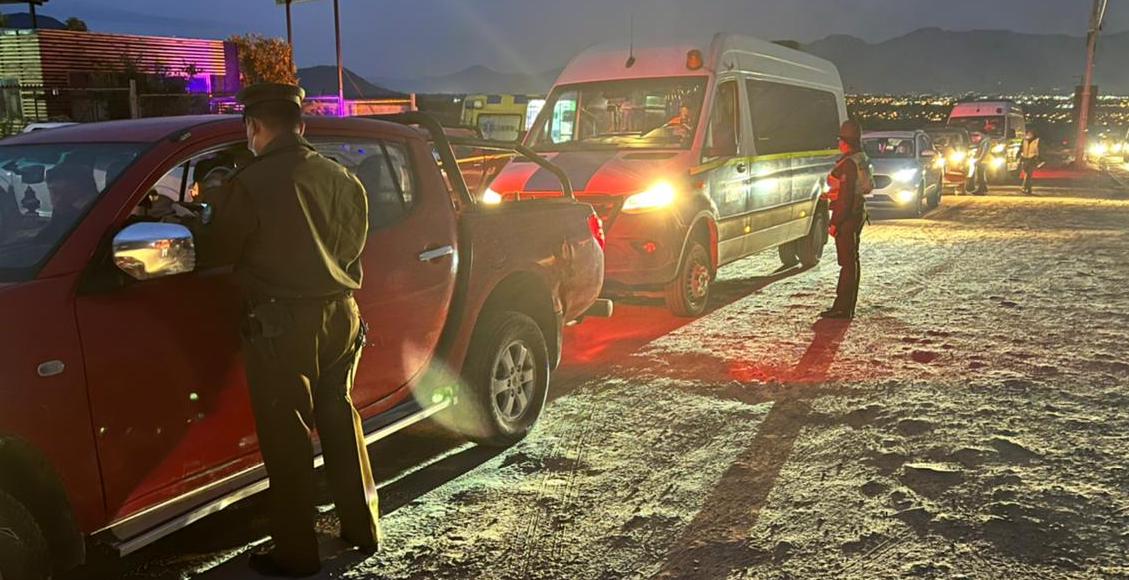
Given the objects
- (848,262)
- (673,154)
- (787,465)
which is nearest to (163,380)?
(787,465)

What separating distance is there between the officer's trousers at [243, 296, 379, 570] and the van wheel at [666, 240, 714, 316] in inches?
184

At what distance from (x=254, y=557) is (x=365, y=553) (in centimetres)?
42

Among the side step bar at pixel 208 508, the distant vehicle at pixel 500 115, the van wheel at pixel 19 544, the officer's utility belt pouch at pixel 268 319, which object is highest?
the distant vehicle at pixel 500 115

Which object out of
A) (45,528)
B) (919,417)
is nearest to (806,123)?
(919,417)

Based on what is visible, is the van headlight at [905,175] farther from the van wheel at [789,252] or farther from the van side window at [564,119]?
the van side window at [564,119]

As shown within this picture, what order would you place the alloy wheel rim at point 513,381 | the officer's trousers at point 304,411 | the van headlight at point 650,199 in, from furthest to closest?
the van headlight at point 650,199, the alloy wheel rim at point 513,381, the officer's trousers at point 304,411

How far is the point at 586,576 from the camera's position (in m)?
3.38

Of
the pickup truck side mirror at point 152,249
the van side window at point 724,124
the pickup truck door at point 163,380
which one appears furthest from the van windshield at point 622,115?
the pickup truck side mirror at point 152,249

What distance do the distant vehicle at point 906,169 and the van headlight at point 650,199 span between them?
10.6m

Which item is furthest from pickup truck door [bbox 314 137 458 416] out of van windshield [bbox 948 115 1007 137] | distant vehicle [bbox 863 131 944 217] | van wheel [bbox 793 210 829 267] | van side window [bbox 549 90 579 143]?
van windshield [bbox 948 115 1007 137]

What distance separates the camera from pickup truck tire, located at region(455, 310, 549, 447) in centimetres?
448

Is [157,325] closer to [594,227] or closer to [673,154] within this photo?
[594,227]

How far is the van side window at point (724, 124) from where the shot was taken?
7.85 meters

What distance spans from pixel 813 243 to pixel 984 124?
20152 mm
